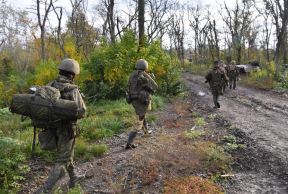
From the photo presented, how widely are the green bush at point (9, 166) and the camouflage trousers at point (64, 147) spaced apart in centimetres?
69

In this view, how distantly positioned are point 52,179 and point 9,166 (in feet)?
2.81

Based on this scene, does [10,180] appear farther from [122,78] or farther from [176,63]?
[176,63]

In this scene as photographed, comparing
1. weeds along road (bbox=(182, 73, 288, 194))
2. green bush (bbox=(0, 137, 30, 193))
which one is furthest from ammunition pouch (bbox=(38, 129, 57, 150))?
weeds along road (bbox=(182, 73, 288, 194))

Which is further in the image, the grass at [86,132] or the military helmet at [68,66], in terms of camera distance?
the grass at [86,132]

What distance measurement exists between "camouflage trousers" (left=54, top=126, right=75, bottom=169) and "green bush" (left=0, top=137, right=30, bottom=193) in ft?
2.27

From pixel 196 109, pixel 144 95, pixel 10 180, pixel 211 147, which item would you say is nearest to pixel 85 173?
pixel 10 180

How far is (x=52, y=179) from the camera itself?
2.92 metres

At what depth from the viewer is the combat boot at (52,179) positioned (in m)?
2.88

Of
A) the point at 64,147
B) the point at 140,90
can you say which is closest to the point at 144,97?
the point at 140,90

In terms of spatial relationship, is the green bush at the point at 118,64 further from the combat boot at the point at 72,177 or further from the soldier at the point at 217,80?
the combat boot at the point at 72,177

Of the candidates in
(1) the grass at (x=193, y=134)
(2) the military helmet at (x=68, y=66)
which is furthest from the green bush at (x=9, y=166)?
(1) the grass at (x=193, y=134)

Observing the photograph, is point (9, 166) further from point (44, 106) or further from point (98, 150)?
point (98, 150)

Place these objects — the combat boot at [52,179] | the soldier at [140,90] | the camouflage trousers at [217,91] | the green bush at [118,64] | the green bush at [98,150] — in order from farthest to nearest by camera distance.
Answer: the green bush at [118,64] → the camouflage trousers at [217,91] → the soldier at [140,90] → the green bush at [98,150] → the combat boot at [52,179]

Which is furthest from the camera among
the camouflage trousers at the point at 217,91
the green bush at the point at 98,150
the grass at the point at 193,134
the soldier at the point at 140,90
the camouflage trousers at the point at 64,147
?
the camouflage trousers at the point at 217,91
